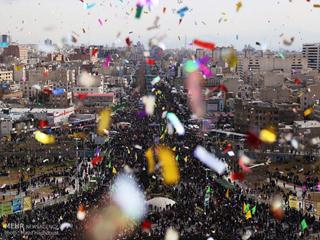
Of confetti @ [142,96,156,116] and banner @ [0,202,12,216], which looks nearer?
banner @ [0,202,12,216]

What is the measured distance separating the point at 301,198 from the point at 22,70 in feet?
139

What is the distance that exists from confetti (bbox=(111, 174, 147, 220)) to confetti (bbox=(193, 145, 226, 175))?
11.0ft

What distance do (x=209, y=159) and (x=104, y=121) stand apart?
40.6ft

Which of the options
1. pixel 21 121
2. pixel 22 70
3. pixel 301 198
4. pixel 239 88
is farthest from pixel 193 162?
pixel 22 70

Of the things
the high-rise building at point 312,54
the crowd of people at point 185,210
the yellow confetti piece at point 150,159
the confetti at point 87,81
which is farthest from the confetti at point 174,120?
the high-rise building at point 312,54

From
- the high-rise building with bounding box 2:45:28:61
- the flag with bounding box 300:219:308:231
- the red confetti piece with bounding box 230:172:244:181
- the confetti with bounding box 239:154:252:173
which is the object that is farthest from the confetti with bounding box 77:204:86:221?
the high-rise building with bounding box 2:45:28:61

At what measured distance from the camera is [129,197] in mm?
13734

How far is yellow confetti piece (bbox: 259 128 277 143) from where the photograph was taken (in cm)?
2070

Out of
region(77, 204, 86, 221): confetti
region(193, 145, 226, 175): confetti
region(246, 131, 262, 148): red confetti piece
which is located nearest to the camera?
region(77, 204, 86, 221): confetti

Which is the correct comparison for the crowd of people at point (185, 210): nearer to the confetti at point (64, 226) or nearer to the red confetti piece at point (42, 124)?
the confetti at point (64, 226)

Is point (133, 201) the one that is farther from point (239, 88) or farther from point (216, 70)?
point (216, 70)

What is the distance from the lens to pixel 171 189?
13992 millimetres

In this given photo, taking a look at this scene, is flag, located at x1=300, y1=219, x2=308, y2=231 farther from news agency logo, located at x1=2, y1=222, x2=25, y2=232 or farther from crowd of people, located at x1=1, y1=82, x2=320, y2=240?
news agency logo, located at x1=2, y1=222, x2=25, y2=232

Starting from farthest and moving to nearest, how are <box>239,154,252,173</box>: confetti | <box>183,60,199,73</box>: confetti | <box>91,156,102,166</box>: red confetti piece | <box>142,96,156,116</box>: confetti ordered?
<box>142,96,156,116</box>: confetti → <box>183,60,199,73</box>: confetti → <box>91,156,102,166</box>: red confetti piece → <box>239,154,252,173</box>: confetti
